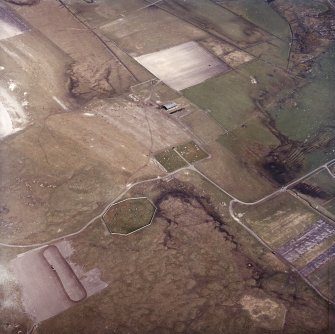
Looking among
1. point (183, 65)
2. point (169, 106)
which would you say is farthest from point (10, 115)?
point (183, 65)

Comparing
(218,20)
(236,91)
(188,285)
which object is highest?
(218,20)

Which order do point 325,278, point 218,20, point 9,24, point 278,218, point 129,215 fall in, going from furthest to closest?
1. point 218,20
2. point 9,24
3. point 278,218
4. point 129,215
5. point 325,278

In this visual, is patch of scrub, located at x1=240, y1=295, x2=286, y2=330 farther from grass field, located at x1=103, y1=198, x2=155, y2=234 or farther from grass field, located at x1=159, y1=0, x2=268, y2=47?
grass field, located at x1=159, y1=0, x2=268, y2=47

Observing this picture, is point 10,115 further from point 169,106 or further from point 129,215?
point 129,215

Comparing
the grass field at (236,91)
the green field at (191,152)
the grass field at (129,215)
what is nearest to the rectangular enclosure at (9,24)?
the grass field at (236,91)

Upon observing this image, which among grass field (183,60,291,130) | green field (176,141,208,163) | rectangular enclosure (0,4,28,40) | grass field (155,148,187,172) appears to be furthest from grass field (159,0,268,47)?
grass field (155,148,187,172)

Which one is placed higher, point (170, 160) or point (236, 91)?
point (236, 91)
